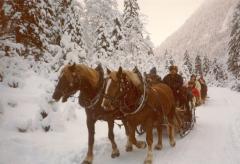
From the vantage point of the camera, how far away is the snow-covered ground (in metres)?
8.55

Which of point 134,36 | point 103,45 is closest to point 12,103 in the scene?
point 103,45

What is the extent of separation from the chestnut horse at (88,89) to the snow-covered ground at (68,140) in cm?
99

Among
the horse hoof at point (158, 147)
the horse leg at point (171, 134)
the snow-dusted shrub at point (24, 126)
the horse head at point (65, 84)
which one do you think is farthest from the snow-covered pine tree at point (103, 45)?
the horse head at point (65, 84)

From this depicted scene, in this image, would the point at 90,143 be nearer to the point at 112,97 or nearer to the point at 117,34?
the point at 112,97

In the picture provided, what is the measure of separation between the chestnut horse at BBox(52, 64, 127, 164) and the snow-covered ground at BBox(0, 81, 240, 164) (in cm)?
99

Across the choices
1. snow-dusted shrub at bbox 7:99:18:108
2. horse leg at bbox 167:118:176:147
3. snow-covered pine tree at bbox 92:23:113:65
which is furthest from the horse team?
snow-covered pine tree at bbox 92:23:113:65

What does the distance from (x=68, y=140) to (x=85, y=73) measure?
11.8 ft

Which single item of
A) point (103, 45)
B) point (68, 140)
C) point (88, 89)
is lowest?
point (68, 140)

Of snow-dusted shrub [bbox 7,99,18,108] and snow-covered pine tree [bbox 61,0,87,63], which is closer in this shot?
snow-dusted shrub [bbox 7,99,18,108]

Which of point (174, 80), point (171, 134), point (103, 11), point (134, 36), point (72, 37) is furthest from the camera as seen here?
point (134, 36)

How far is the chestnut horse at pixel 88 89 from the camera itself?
25.2 feet

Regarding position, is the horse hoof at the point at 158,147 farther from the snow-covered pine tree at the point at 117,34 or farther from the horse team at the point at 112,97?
the snow-covered pine tree at the point at 117,34

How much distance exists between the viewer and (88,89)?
818cm

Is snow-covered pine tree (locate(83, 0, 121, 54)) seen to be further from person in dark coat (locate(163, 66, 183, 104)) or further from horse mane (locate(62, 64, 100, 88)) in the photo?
horse mane (locate(62, 64, 100, 88))
